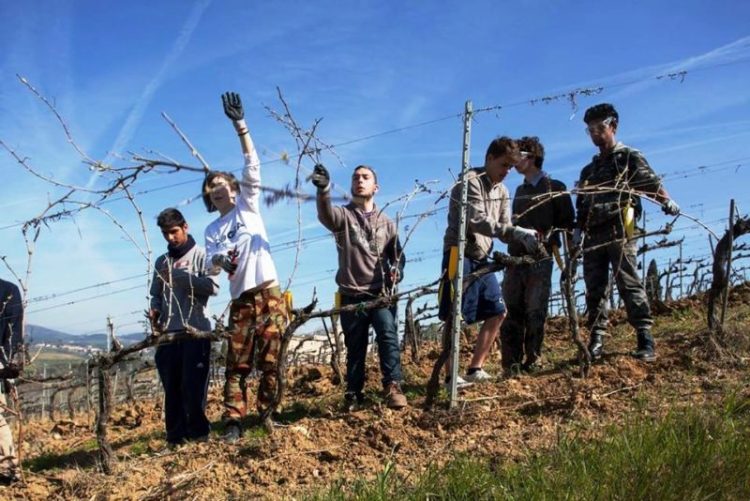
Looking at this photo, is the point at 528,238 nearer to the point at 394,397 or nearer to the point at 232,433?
the point at 394,397

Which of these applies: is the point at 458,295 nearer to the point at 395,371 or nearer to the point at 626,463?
the point at 395,371

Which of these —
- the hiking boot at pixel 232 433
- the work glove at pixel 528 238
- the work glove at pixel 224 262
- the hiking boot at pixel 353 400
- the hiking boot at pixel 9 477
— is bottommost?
the hiking boot at pixel 9 477

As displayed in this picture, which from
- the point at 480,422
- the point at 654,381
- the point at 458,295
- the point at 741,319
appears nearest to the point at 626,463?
the point at 480,422

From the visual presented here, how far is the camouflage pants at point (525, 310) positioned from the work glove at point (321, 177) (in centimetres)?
184

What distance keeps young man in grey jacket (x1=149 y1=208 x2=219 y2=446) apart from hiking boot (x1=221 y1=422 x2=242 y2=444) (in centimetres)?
35

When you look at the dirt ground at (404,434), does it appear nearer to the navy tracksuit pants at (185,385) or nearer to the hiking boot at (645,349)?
the hiking boot at (645,349)

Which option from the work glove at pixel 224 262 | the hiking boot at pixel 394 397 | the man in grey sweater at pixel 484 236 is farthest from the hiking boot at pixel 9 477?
the man in grey sweater at pixel 484 236

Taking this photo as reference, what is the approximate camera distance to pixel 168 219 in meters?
4.29

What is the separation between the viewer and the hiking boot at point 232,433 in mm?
3816

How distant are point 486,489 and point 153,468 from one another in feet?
5.60

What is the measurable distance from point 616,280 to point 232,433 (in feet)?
8.83

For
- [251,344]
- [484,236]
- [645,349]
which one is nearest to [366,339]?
[251,344]

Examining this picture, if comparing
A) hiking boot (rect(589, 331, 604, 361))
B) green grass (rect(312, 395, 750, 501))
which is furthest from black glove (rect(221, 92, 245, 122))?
hiking boot (rect(589, 331, 604, 361))

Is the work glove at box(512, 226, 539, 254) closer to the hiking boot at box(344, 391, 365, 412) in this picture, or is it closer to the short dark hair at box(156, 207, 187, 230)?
the hiking boot at box(344, 391, 365, 412)
